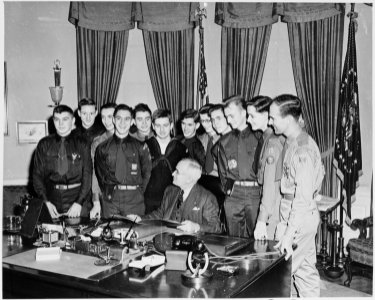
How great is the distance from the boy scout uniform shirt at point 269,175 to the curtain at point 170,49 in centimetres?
248

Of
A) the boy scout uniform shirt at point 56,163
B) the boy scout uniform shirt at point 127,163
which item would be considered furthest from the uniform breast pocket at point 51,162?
the boy scout uniform shirt at point 127,163

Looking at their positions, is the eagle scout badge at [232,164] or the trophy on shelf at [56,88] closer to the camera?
the eagle scout badge at [232,164]

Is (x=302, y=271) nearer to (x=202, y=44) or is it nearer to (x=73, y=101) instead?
(x=202, y=44)

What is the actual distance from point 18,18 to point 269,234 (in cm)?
411

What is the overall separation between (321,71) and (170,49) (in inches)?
77.7

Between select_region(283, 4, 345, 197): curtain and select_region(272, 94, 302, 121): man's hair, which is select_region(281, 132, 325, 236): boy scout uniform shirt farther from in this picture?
select_region(283, 4, 345, 197): curtain

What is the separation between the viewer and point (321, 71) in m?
4.53

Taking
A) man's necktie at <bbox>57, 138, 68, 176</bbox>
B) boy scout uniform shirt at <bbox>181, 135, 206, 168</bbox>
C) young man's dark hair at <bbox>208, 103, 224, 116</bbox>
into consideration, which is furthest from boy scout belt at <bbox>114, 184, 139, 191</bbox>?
young man's dark hair at <bbox>208, 103, 224, 116</bbox>

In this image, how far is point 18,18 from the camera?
5.28 metres

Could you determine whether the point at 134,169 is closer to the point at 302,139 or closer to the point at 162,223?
the point at 162,223

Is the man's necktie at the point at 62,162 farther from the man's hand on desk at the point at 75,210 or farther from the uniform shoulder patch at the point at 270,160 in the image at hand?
the uniform shoulder patch at the point at 270,160

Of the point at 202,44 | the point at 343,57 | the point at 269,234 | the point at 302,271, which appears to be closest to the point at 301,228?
the point at 302,271

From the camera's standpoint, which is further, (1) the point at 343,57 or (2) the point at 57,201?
(1) the point at 343,57

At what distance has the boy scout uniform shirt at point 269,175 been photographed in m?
2.90
